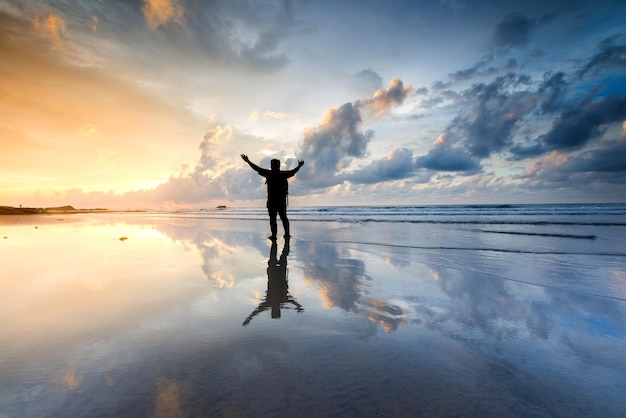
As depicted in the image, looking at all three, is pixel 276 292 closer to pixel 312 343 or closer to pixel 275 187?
pixel 312 343

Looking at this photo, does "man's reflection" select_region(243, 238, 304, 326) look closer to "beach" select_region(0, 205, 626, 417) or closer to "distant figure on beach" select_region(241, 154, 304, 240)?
"beach" select_region(0, 205, 626, 417)

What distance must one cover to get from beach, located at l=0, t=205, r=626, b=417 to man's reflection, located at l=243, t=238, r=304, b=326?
3cm

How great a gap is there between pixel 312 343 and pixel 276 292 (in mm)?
1787

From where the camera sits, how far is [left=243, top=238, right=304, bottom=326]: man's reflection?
11.7 ft

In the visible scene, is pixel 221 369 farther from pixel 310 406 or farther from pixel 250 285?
pixel 250 285

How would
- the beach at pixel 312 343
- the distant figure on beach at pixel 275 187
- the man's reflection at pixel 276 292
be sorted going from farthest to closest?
1. the distant figure on beach at pixel 275 187
2. the man's reflection at pixel 276 292
3. the beach at pixel 312 343

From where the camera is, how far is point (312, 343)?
8.68ft

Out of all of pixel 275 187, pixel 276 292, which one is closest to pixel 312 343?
pixel 276 292

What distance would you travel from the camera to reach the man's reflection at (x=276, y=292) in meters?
3.56

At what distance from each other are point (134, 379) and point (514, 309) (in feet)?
13.9

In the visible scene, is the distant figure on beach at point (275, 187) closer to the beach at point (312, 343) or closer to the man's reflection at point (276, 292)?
the man's reflection at point (276, 292)

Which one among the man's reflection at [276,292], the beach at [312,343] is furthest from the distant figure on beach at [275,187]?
the beach at [312,343]

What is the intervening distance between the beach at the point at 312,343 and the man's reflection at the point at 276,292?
0.03m

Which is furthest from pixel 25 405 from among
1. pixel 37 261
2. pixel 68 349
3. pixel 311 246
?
pixel 311 246
